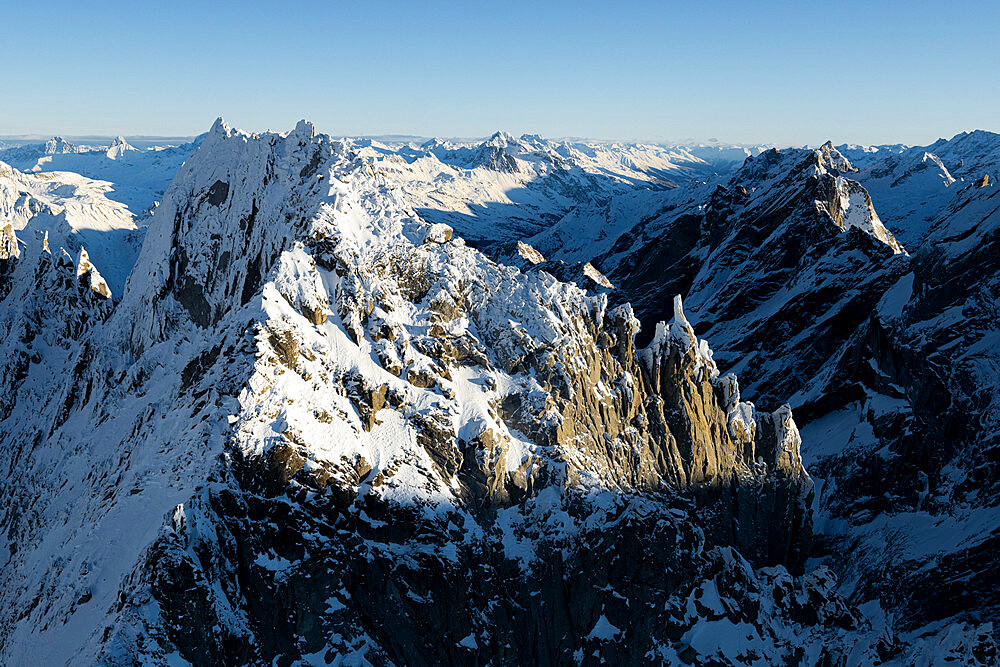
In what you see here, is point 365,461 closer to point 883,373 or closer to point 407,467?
point 407,467

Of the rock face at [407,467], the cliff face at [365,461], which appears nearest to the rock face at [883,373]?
the rock face at [407,467]

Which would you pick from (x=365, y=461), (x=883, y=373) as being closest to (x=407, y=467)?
(x=365, y=461)

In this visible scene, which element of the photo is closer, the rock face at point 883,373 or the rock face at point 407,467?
the rock face at point 407,467

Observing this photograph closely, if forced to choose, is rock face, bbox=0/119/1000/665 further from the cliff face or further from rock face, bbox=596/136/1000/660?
rock face, bbox=596/136/1000/660

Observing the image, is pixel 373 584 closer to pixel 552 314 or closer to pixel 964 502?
pixel 552 314

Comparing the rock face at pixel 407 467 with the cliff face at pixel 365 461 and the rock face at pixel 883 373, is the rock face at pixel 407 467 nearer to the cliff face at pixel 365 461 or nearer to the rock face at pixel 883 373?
the cliff face at pixel 365 461

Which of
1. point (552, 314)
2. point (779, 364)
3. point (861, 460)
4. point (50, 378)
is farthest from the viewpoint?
point (779, 364)

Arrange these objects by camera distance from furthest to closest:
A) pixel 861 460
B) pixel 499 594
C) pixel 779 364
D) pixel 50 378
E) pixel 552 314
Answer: pixel 779 364 → pixel 861 460 → pixel 50 378 → pixel 552 314 → pixel 499 594

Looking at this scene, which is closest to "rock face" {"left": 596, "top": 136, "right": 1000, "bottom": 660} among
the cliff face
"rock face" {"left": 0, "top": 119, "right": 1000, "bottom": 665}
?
"rock face" {"left": 0, "top": 119, "right": 1000, "bottom": 665}

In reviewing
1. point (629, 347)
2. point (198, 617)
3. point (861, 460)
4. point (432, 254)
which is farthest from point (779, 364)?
point (198, 617)
